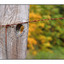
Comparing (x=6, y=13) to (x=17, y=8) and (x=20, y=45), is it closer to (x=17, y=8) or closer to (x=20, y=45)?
(x=17, y=8)

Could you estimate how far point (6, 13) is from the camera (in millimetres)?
669

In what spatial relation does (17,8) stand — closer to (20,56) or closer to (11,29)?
(11,29)

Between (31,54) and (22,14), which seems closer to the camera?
(22,14)

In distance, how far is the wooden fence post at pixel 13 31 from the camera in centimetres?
67

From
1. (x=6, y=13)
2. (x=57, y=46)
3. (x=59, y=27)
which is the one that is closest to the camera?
(x=6, y=13)

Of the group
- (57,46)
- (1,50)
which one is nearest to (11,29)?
(1,50)

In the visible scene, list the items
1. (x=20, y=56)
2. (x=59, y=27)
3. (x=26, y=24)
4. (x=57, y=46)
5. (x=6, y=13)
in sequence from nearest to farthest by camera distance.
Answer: (x=6, y=13) < (x=26, y=24) < (x=20, y=56) < (x=59, y=27) < (x=57, y=46)

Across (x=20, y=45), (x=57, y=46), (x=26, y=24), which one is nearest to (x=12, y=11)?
(x=26, y=24)

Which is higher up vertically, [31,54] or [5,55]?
[5,55]

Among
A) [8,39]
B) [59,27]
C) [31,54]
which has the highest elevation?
[8,39]

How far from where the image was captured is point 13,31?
721 millimetres

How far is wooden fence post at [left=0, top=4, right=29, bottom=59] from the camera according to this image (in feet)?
2.21

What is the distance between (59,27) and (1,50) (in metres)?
2.67

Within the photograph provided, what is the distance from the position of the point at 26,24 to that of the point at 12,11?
14 cm
